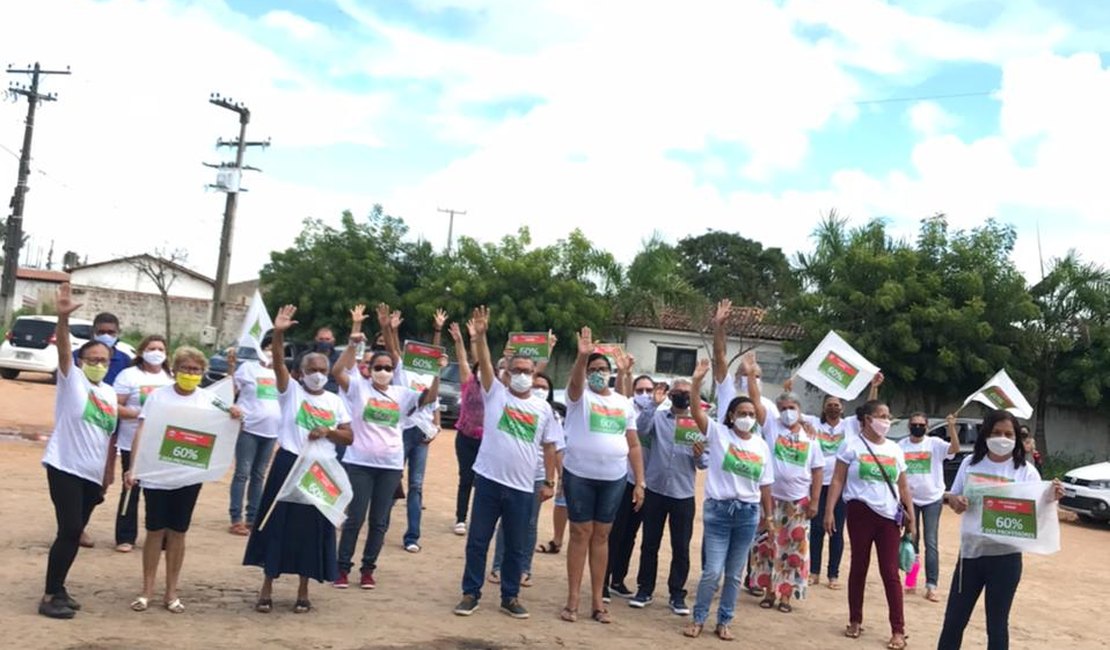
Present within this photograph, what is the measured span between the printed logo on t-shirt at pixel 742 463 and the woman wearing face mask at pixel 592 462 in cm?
70

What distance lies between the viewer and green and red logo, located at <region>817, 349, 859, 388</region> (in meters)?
A: 9.66

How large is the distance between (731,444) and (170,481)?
145 inches

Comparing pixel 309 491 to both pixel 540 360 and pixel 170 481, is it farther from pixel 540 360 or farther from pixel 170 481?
pixel 540 360

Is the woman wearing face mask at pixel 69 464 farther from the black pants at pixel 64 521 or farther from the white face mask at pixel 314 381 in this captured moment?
the white face mask at pixel 314 381

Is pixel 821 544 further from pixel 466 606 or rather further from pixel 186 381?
pixel 186 381

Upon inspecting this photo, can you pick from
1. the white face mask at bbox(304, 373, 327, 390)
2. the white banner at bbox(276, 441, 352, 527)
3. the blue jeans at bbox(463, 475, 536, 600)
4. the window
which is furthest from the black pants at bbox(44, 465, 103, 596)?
the window

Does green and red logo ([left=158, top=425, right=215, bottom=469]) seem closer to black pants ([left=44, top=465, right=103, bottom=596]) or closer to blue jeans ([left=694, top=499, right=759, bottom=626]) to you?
black pants ([left=44, top=465, right=103, bottom=596])

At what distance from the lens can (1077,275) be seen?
81.3ft

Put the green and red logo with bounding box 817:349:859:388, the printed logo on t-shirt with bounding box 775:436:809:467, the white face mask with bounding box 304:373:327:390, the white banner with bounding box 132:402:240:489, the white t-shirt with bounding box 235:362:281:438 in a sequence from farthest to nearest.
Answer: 1. the green and red logo with bounding box 817:349:859:388
2. the white t-shirt with bounding box 235:362:281:438
3. the printed logo on t-shirt with bounding box 775:436:809:467
4. the white face mask with bounding box 304:373:327:390
5. the white banner with bounding box 132:402:240:489

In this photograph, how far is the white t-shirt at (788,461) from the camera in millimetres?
8703

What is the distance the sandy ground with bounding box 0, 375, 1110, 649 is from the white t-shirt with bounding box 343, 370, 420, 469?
967mm

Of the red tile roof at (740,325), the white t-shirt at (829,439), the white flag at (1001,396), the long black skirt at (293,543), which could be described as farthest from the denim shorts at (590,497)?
Answer: the red tile roof at (740,325)

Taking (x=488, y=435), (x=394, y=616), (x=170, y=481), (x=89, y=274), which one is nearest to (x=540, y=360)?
(x=488, y=435)

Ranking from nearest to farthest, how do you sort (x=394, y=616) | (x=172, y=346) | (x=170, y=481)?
(x=170, y=481) < (x=394, y=616) < (x=172, y=346)
